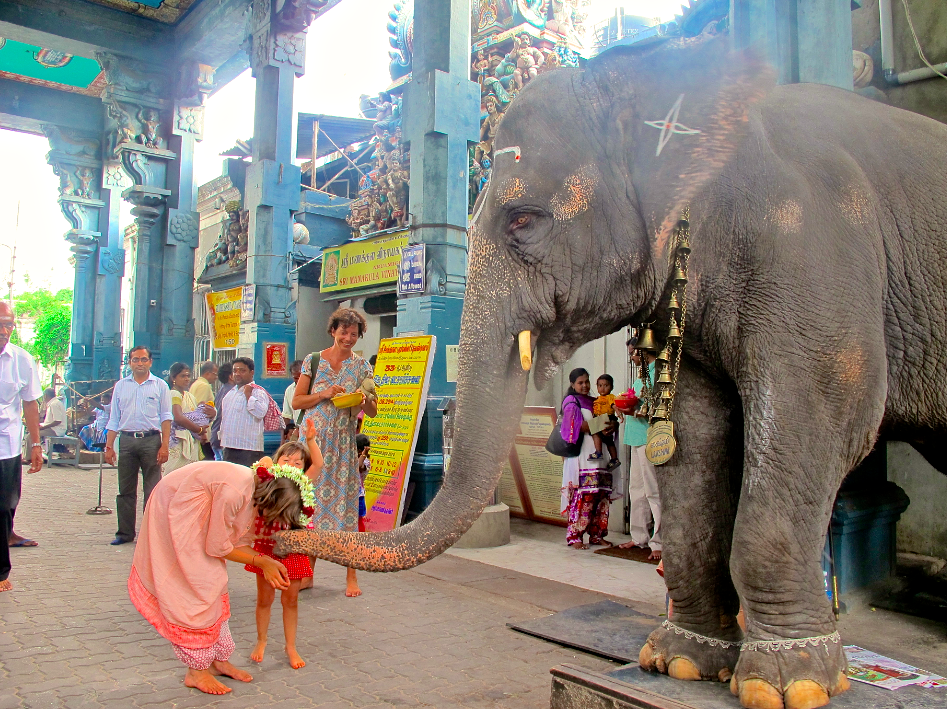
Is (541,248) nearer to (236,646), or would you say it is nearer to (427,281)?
(236,646)

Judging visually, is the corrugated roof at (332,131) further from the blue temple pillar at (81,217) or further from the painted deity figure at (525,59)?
the painted deity figure at (525,59)

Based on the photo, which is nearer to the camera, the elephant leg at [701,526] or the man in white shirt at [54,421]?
the elephant leg at [701,526]

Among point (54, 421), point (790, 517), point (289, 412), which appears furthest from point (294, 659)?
point (54, 421)

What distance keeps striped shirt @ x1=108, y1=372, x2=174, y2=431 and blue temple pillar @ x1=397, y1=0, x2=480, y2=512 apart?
2.37 metres

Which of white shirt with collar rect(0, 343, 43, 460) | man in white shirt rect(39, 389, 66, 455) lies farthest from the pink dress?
man in white shirt rect(39, 389, 66, 455)

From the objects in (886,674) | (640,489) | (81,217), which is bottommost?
(886,674)

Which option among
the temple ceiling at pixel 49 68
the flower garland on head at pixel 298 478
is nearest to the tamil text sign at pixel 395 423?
the flower garland on head at pixel 298 478

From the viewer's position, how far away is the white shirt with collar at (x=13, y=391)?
213 inches

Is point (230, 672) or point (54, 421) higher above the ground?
point (54, 421)

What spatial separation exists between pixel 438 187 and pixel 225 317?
607 cm

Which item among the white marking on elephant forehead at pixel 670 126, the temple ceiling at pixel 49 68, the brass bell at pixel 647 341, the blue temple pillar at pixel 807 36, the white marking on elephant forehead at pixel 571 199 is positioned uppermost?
the temple ceiling at pixel 49 68

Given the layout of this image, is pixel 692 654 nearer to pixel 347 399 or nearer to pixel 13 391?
pixel 347 399

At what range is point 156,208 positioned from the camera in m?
13.9

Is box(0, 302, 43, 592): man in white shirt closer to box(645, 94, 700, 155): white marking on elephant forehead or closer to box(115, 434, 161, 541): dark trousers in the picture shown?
box(115, 434, 161, 541): dark trousers
